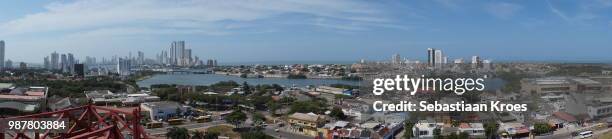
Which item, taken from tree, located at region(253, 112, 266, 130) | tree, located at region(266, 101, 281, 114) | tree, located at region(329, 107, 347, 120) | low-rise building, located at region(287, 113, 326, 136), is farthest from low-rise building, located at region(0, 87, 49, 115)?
tree, located at region(329, 107, 347, 120)

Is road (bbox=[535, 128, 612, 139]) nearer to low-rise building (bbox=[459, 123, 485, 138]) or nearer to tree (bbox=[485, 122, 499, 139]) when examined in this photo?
tree (bbox=[485, 122, 499, 139])

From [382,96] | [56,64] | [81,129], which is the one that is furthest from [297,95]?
[56,64]

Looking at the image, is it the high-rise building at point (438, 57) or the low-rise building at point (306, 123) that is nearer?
the low-rise building at point (306, 123)

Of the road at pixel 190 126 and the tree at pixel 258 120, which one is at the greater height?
the tree at pixel 258 120

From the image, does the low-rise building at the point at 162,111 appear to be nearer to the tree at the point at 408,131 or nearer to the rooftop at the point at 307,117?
the rooftop at the point at 307,117

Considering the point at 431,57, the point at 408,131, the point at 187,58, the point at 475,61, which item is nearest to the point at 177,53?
the point at 187,58

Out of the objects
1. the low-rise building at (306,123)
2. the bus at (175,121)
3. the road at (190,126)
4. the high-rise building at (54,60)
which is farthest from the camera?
the high-rise building at (54,60)

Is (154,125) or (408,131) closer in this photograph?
(408,131)

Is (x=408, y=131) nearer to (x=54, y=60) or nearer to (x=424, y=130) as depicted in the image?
(x=424, y=130)

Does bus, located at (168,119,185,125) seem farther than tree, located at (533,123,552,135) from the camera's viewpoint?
Yes

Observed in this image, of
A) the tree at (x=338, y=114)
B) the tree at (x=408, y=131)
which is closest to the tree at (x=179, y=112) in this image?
the tree at (x=338, y=114)

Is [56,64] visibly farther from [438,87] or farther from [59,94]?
[438,87]

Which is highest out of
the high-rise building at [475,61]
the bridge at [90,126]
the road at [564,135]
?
the high-rise building at [475,61]
